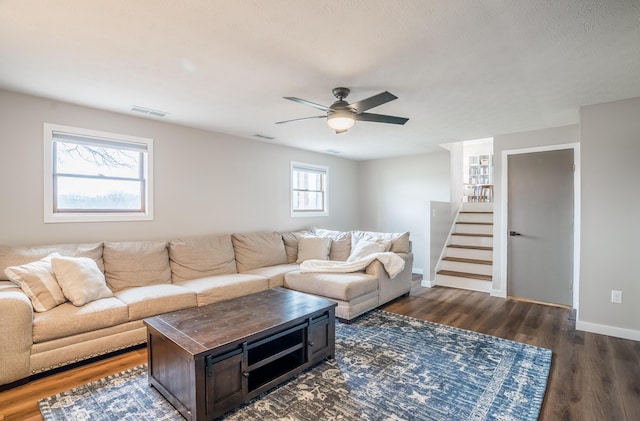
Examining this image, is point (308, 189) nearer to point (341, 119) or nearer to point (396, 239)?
point (396, 239)

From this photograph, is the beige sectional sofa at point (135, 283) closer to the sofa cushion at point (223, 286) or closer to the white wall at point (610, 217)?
the sofa cushion at point (223, 286)

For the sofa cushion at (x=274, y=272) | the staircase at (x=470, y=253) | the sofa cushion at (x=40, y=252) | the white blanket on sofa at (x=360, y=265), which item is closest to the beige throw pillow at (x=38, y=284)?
the sofa cushion at (x=40, y=252)

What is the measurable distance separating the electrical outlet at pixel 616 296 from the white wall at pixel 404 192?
2.85m

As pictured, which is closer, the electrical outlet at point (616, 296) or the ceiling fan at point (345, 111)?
the ceiling fan at point (345, 111)

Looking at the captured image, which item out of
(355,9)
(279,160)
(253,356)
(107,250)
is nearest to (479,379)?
(253,356)

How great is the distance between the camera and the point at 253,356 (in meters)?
2.30

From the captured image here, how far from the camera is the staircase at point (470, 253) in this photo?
5.04 metres

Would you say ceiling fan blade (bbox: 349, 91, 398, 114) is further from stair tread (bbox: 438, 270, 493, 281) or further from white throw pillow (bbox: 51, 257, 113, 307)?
stair tread (bbox: 438, 270, 493, 281)

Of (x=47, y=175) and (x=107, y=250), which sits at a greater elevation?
(x=47, y=175)

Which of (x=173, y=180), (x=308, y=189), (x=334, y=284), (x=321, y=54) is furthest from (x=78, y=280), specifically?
(x=308, y=189)

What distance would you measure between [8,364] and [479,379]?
331 centimetres

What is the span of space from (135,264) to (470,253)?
16.2 ft

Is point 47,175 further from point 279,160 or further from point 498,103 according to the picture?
point 498,103

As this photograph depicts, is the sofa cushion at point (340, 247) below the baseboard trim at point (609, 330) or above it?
above
